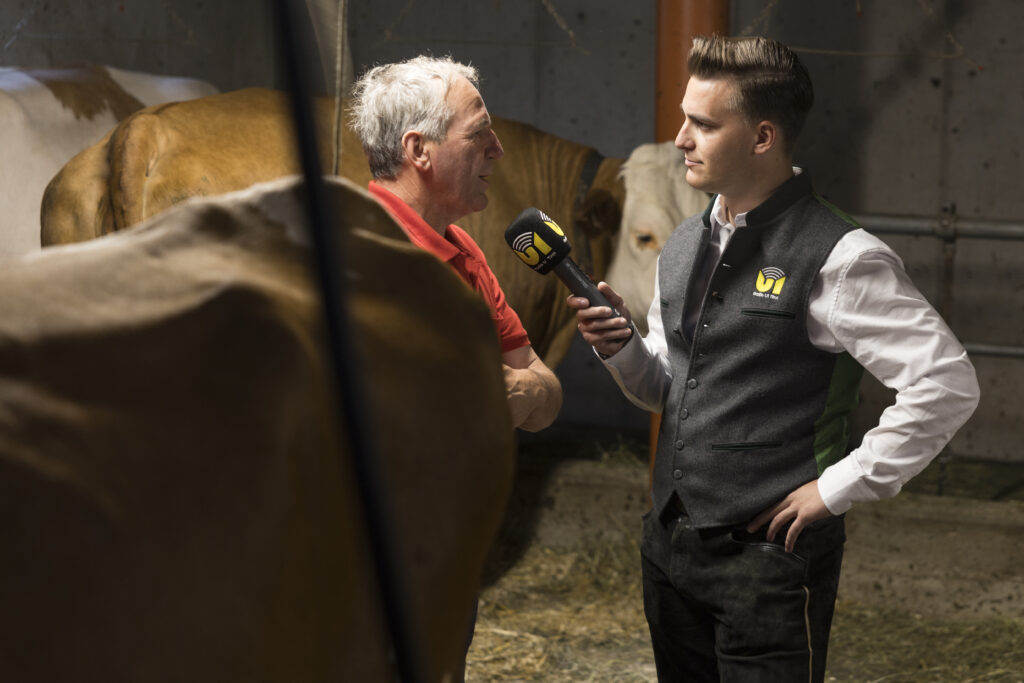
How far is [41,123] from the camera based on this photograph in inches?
130

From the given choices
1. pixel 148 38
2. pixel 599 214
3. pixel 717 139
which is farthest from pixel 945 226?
pixel 148 38

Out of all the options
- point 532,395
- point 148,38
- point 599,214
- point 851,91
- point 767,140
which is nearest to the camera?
point 532,395

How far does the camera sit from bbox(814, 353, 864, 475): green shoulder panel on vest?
5.18 feet

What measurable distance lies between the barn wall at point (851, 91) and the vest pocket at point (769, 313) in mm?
2336

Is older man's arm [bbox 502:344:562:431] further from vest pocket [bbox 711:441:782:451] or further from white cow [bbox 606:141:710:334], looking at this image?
white cow [bbox 606:141:710:334]

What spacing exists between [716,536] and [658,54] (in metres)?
2.14

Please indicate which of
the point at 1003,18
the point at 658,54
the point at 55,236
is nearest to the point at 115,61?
the point at 55,236

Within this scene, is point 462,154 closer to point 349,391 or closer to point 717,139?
point 717,139

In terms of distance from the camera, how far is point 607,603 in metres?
3.48

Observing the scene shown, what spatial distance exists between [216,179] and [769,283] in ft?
6.02

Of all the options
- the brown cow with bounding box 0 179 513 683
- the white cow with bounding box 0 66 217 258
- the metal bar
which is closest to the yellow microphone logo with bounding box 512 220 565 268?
the brown cow with bounding box 0 179 513 683

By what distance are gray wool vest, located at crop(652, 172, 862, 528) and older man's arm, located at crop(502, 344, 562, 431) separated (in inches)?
11.4

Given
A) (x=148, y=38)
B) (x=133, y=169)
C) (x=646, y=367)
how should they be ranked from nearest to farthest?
1. (x=646, y=367)
2. (x=133, y=169)
3. (x=148, y=38)

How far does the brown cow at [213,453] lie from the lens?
380mm
